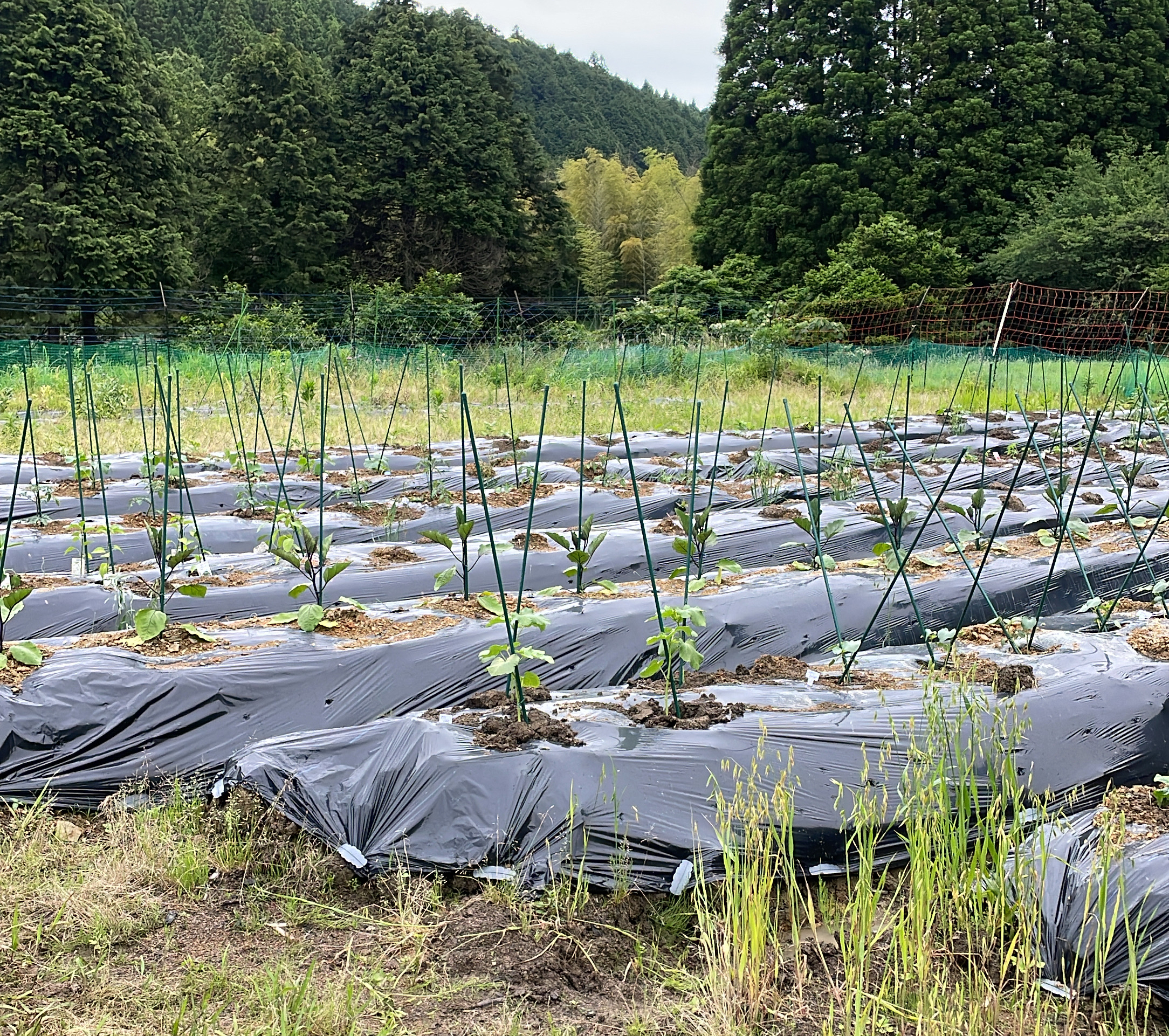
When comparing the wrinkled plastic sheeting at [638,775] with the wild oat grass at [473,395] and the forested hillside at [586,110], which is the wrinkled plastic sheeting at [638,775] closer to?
the wild oat grass at [473,395]

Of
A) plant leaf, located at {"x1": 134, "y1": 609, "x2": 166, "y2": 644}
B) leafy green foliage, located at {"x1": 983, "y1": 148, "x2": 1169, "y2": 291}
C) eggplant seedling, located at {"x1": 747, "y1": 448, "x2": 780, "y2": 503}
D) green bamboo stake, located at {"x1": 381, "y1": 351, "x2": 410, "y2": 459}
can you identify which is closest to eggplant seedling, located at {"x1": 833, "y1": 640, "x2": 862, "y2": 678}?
plant leaf, located at {"x1": 134, "y1": 609, "x2": 166, "y2": 644}

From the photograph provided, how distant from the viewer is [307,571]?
266 cm

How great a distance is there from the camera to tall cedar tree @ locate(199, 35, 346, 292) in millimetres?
18625

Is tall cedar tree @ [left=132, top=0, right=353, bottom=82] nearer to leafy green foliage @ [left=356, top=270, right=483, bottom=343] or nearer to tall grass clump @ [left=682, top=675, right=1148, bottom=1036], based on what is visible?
leafy green foliage @ [left=356, top=270, right=483, bottom=343]

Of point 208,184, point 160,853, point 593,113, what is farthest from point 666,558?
point 593,113

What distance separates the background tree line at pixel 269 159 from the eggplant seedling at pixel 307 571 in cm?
1259

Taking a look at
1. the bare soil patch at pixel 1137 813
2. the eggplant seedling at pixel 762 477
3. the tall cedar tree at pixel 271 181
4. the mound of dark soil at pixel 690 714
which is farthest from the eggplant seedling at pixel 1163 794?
the tall cedar tree at pixel 271 181

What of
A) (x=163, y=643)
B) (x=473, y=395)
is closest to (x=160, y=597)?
(x=163, y=643)

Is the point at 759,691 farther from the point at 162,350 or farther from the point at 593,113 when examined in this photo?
the point at 593,113

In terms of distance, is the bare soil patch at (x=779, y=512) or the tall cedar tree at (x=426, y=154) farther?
the tall cedar tree at (x=426, y=154)

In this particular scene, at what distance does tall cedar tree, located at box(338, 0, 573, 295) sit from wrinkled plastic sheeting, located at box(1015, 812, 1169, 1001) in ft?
66.1

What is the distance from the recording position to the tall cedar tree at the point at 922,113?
2008 cm

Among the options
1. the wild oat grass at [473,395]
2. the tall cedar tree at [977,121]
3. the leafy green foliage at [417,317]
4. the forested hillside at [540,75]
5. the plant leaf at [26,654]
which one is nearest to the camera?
the plant leaf at [26,654]

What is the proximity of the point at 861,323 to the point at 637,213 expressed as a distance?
1351 centimetres
